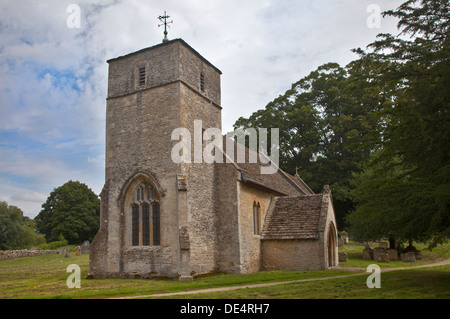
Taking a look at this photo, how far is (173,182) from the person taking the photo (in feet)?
63.5

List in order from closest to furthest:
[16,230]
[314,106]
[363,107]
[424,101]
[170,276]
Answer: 1. [424,101]
2. [170,276]
3. [363,107]
4. [314,106]
5. [16,230]

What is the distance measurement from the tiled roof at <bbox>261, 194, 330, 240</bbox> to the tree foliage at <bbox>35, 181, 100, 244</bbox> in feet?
136

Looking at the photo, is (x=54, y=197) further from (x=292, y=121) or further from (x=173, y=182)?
(x=173, y=182)

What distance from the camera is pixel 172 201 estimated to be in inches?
758

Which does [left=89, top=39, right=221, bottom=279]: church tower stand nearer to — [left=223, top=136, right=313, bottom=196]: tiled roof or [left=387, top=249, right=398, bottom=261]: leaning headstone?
[left=223, top=136, right=313, bottom=196]: tiled roof

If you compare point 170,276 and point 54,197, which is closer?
point 170,276

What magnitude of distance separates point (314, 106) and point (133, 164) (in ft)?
104

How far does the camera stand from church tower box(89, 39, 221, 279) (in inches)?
750

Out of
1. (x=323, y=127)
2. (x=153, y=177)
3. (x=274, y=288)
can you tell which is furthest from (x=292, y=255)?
(x=323, y=127)

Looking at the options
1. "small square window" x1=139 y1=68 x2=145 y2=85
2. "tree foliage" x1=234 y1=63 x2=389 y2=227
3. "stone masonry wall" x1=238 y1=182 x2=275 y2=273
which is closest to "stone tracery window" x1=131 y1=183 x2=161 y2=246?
"stone masonry wall" x1=238 y1=182 x2=275 y2=273

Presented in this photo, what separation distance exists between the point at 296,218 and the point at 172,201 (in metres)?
8.05

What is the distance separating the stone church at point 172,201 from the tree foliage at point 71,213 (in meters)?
39.9
